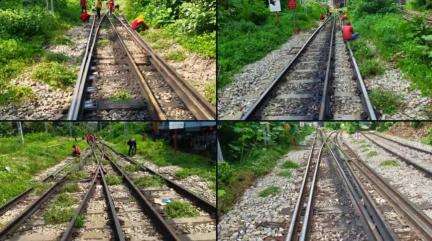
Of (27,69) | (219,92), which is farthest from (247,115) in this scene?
(27,69)

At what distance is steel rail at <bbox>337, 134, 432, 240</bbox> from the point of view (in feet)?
14.0

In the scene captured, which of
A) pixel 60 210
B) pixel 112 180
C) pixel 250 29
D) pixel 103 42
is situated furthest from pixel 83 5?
pixel 112 180

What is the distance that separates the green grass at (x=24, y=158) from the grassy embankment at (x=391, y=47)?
3.34 m

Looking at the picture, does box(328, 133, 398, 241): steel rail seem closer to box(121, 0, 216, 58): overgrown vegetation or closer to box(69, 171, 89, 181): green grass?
box(121, 0, 216, 58): overgrown vegetation

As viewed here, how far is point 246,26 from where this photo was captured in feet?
17.2

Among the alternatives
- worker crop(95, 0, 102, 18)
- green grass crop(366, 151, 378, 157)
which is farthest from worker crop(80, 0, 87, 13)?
green grass crop(366, 151, 378, 157)

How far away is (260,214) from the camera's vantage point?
16.9 feet

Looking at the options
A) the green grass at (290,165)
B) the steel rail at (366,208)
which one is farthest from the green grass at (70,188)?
the steel rail at (366,208)

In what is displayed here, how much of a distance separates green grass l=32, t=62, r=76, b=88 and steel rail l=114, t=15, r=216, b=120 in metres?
0.87

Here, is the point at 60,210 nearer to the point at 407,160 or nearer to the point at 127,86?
the point at 127,86

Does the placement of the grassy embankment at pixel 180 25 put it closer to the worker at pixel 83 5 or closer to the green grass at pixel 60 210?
the worker at pixel 83 5

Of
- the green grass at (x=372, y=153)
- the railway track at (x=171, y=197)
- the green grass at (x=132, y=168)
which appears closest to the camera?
the railway track at (x=171, y=197)

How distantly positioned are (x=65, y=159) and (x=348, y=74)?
471 cm

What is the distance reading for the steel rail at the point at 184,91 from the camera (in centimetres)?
412
